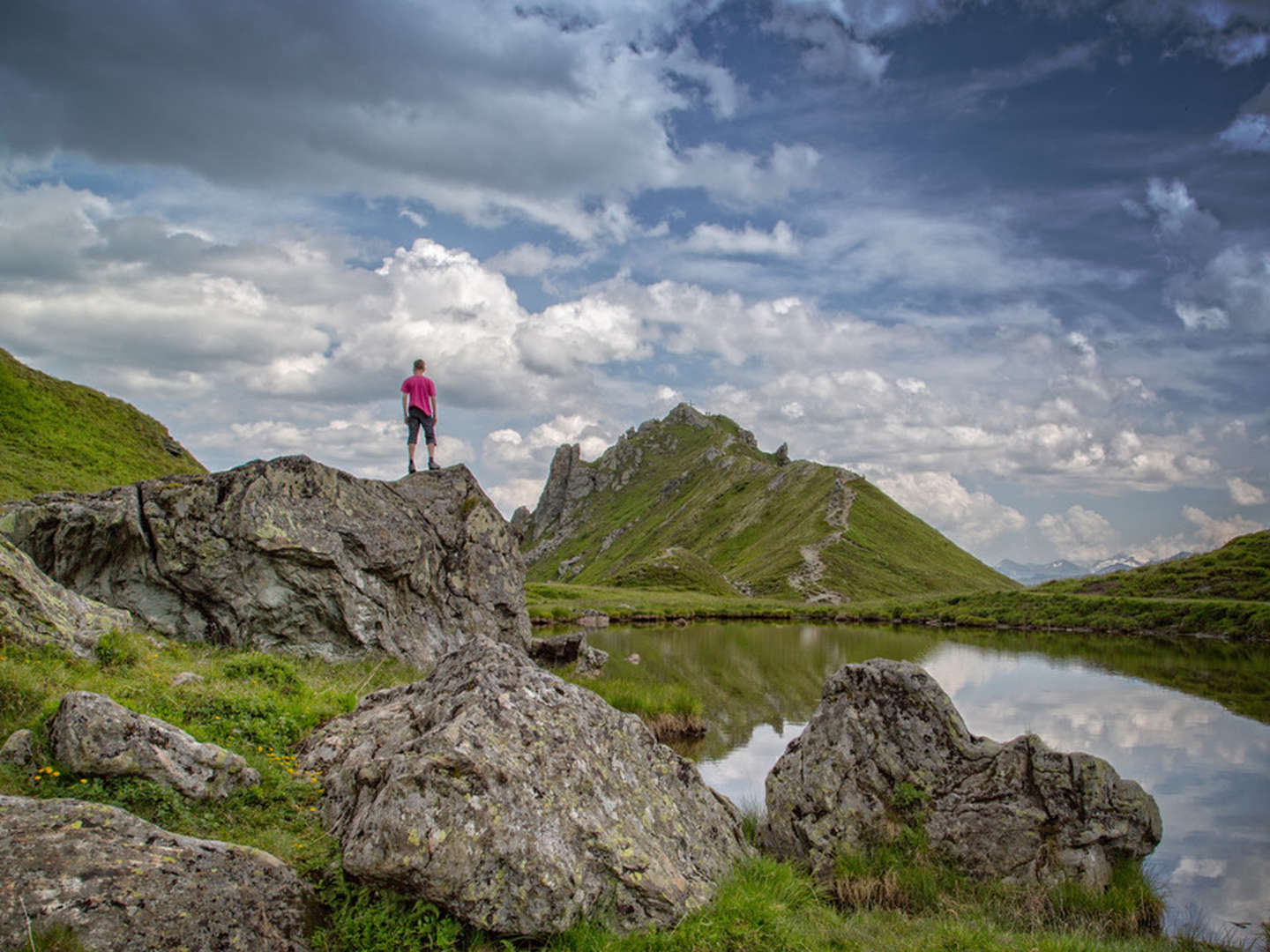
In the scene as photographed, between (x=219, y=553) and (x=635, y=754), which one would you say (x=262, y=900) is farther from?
(x=219, y=553)

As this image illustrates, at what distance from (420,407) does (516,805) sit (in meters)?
20.9

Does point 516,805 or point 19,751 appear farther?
point 19,751

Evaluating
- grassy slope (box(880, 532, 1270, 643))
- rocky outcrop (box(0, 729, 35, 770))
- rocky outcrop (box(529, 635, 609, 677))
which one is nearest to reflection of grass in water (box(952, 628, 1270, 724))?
grassy slope (box(880, 532, 1270, 643))

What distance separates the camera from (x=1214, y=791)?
2022 cm

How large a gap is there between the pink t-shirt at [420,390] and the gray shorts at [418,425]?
23cm

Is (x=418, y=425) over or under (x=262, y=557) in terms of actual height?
over

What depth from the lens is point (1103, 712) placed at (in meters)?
31.1

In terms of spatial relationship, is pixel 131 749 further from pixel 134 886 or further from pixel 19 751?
pixel 134 886

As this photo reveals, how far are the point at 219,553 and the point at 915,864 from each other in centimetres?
1779

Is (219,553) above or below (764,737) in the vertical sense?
above

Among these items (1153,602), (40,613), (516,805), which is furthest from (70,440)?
(1153,602)

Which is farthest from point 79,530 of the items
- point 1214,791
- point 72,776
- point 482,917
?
point 1214,791

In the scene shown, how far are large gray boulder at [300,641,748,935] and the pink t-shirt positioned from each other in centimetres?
1690

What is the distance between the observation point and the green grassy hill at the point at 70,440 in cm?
4469
